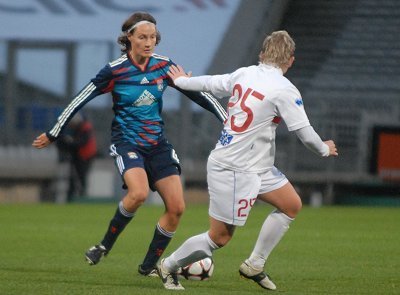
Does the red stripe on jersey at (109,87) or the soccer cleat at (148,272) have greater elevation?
the red stripe on jersey at (109,87)

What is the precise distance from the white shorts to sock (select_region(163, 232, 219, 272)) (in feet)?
0.67

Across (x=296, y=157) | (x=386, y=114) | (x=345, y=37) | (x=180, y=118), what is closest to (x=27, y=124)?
(x=180, y=118)

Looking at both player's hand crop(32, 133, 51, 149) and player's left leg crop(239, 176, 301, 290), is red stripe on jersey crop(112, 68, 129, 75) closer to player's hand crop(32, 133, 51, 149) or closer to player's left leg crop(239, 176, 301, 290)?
player's hand crop(32, 133, 51, 149)

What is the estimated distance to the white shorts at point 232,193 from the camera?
812 centimetres

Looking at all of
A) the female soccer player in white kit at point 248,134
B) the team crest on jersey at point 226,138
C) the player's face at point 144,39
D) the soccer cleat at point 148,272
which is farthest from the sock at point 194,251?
the player's face at point 144,39

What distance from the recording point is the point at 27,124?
74.4 ft

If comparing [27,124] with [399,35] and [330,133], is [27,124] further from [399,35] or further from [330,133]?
[399,35]

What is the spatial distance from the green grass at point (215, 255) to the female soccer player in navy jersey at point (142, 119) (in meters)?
0.50

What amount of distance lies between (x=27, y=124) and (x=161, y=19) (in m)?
7.91

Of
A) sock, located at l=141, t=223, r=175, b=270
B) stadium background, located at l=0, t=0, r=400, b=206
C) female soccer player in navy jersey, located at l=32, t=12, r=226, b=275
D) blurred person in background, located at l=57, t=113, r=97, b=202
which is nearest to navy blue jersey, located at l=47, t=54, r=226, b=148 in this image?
female soccer player in navy jersey, located at l=32, t=12, r=226, b=275

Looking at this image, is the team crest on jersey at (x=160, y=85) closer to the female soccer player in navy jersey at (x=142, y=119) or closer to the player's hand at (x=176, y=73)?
the female soccer player in navy jersey at (x=142, y=119)

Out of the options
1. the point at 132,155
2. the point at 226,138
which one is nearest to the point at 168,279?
the point at 226,138

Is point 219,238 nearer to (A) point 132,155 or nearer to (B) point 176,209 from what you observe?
(B) point 176,209

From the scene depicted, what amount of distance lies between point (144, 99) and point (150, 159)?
0.45 m
